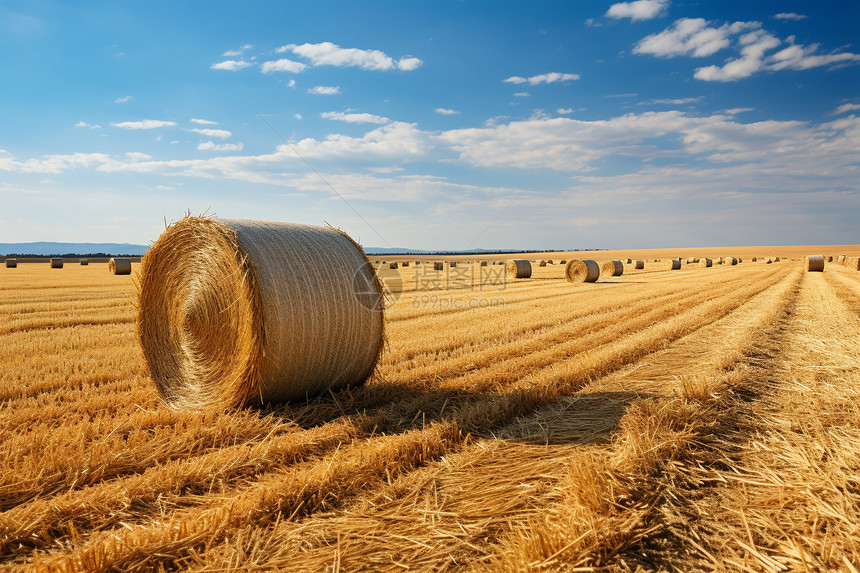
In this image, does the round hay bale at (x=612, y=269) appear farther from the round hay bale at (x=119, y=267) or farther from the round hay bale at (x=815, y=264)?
the round hay bale at (x=119, y=267)

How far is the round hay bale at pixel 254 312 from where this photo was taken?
5.18 m

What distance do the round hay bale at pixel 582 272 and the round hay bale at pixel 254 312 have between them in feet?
63.8

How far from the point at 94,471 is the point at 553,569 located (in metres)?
3.21

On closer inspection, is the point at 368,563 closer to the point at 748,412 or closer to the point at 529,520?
the point at 529,520

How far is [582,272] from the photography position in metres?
24.4

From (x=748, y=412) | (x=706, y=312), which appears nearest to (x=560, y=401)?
(x=748, y=412)

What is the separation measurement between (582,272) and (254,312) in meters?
21.2

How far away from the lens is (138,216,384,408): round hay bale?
5.18 m

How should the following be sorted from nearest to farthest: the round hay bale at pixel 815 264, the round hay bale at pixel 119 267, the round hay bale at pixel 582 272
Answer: the round hay bale at pixel 582 272
the round hay bale at pixel 119 267
the round hay bale at pixel 815 264

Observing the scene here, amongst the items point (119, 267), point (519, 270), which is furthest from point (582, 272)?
point (119, 267)

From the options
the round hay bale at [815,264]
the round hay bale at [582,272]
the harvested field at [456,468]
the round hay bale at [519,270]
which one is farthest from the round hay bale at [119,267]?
the round hay bale at [815,264]

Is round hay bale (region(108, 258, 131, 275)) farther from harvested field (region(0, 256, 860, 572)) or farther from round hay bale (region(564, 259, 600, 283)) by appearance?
harvested field (region(0, 256, 860, 572))

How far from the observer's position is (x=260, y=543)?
2.84 m

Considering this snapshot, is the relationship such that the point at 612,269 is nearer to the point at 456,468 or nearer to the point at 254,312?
the point at 254,312
